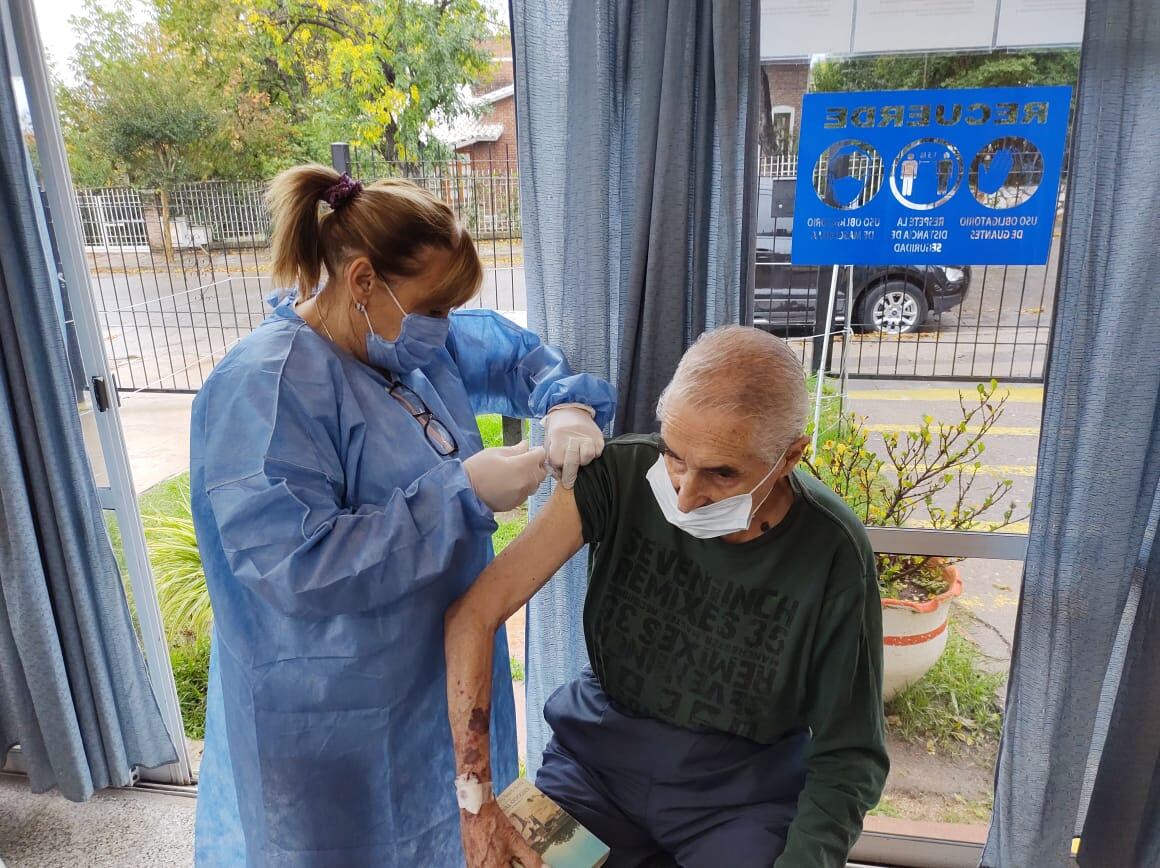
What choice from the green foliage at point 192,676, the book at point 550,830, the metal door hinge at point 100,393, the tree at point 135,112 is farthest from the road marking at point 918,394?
the green foliage at point 192,676

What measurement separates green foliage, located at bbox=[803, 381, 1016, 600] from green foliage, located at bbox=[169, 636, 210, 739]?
7.02ft

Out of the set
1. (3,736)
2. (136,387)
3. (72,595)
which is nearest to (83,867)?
(3,736)

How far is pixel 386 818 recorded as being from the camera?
1.36 m

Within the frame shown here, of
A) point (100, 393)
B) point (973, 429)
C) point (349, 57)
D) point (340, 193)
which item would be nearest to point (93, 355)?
point (100, 393)

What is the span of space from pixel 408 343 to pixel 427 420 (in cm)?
14

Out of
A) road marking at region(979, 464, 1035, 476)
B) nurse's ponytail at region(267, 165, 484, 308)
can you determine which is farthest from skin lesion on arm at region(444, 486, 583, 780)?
road marking at region(979, 464, 1035, 476)

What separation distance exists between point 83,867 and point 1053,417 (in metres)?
2.63

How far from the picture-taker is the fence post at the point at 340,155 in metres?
1.86

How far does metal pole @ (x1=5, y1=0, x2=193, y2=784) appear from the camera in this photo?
183 centimetres

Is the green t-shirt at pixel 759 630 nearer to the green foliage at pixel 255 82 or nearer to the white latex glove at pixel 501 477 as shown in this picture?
the white latex glove at pixel 501 477

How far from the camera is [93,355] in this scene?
2.00m

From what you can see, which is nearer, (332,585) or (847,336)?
(332,585)

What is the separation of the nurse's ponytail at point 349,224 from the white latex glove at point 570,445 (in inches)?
12.5

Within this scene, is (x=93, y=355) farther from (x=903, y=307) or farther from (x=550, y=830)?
(x=903, y=307)
